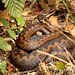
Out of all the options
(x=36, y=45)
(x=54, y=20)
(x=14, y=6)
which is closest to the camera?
(x=14, y=6)

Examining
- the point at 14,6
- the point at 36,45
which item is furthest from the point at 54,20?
the point at 14,6

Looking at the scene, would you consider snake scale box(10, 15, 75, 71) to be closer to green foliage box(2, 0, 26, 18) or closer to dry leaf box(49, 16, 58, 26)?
dry leaf box(49, 16, 58, 26)

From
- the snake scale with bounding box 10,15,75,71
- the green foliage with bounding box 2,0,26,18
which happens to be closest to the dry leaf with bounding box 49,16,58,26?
the snake scale with bounding box 10,15,75,71

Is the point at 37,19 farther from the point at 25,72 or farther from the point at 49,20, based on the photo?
the point at 25,72

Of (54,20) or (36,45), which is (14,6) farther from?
(54,20)

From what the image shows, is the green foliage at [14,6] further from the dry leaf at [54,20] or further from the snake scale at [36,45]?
the dry leaf at [54,20]

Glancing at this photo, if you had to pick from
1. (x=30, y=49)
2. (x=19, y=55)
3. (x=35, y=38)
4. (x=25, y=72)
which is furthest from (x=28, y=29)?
(x=25, y=72)

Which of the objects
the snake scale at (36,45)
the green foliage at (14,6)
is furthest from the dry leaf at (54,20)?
the green foliage at (14,6)

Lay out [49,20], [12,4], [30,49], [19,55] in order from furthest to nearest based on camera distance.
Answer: [49,20], [30,49], [19,55], [12,4]

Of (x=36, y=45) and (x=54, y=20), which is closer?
(x=36, y=45)
